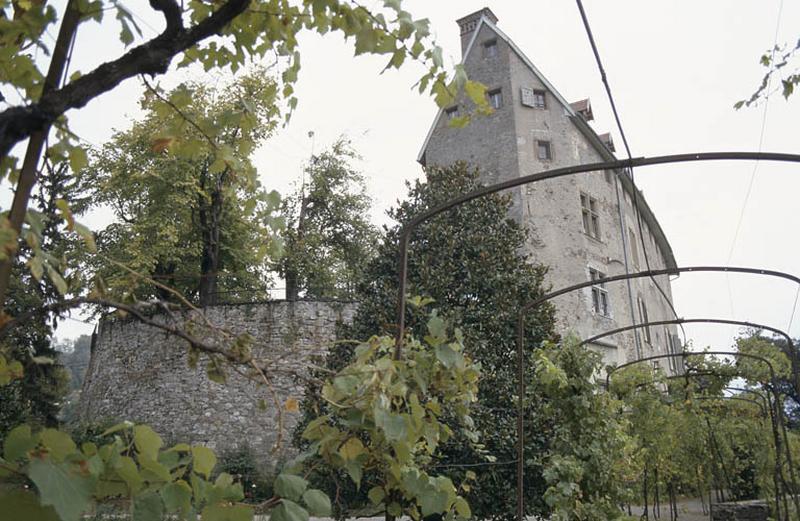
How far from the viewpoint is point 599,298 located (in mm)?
17406

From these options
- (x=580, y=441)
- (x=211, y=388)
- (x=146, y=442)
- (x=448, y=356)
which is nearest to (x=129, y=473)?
(x=146, y=442)

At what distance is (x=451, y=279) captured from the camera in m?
9.41

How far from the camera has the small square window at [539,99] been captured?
711 inches

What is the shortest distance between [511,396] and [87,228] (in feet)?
25.6

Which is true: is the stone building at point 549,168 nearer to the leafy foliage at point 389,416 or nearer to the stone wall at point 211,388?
the stone wall at point 211,388

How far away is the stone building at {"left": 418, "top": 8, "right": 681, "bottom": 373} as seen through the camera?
16.7 meters

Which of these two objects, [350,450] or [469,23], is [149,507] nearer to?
[350,450]

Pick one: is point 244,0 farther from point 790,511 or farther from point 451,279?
point 790,511

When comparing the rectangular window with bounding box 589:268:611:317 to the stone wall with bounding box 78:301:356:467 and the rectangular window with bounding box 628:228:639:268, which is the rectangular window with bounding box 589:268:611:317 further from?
the stone wall with bounding box 78:301:356:467

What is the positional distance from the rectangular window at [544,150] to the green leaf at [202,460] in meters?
17.1

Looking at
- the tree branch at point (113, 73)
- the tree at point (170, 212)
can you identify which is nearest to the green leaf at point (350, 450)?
the tree branch at point (113, 73)

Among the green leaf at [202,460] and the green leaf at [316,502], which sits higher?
the green leaf at [202,460]

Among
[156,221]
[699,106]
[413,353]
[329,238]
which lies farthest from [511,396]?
[329,238]

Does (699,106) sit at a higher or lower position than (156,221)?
lower
